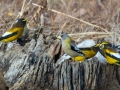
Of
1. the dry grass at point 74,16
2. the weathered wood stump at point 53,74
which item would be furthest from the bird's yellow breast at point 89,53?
the dry grass at point 74,16

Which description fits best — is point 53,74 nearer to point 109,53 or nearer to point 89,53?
point 89,53

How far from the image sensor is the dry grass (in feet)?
24.7

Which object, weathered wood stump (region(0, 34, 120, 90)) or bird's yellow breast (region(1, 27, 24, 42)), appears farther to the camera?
bird's yellow breast (region(1, 27, 24, 42))

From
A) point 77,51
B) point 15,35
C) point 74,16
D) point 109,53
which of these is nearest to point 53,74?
point 77,51

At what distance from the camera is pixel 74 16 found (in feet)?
30.0

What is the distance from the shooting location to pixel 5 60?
499cm

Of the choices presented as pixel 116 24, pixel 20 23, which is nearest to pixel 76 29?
pixel 116 24

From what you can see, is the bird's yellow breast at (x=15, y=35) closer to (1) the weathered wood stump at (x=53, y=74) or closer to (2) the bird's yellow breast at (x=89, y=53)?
(1) the weathered wood stump at (x=53, y=74)

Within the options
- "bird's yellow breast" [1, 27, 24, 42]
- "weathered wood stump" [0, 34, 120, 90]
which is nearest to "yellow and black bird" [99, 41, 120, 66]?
"weathered wood stump" [0, 34, 120, 90]

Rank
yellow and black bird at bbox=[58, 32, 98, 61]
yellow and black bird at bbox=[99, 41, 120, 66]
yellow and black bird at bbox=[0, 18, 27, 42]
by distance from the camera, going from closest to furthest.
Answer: yellow and black bird at bbox=[58, 32, 98, 61], yellow and black bird at bbox=[99, 41, 120, 66], yellow and black bird at bbox=[0, 18, 27, 42]

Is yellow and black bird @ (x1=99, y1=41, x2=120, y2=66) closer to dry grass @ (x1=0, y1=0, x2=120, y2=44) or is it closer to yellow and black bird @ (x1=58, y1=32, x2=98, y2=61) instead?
yellow and black bird @ (x1=58, y1=32, x2=98, y2=61)

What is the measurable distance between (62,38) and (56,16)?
389cm

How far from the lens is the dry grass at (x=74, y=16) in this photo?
24.7 ft

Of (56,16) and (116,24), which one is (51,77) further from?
(56,16)
